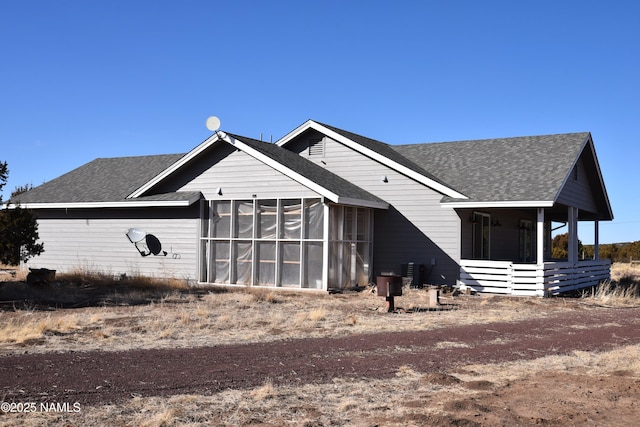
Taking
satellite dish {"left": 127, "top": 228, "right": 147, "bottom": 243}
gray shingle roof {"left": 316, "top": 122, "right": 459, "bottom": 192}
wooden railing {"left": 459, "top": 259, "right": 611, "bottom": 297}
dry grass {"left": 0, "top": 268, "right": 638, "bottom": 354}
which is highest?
gray shingle roof {"left": 316, "top": 122, "right": 459, "bottom": 192}

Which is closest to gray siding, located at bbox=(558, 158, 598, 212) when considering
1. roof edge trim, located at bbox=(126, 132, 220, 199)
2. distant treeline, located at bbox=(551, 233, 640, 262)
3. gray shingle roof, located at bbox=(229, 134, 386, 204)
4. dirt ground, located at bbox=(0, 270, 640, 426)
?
gray shingle roof, located at bbox=(229, 134, 386, 204)

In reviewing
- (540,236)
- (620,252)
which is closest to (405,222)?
(540,236)

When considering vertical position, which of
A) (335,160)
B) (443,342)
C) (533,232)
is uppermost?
(335,160)

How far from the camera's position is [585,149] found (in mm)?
23922

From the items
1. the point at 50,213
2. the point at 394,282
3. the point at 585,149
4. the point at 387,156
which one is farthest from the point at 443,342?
the point at 50,213

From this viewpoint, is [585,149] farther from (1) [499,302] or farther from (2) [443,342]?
(2) [443,342]

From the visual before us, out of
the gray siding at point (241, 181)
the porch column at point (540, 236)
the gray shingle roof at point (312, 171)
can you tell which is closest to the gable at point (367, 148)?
the gray shingle roof at point (312, 171)

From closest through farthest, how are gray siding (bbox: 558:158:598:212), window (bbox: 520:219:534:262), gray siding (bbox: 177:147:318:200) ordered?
1. gray siding (bbox: 177:147:318:200)
2. gray siding (bbox: 558:158:598:212)
3. window (bbox: 520:219:534:262)

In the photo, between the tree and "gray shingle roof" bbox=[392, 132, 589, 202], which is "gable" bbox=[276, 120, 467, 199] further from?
the tree

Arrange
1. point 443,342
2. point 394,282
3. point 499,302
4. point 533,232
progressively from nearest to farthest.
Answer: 1. point 443,342
2. point 394,282
3. point 499,302
4. point 533,232

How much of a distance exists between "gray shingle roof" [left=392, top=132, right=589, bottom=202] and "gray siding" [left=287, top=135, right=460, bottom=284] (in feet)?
4.06

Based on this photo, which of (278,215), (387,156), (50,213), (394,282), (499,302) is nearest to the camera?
(394,282)

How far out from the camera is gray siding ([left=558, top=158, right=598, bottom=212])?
21859 millimetres

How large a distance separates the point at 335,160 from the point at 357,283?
4.65 m
